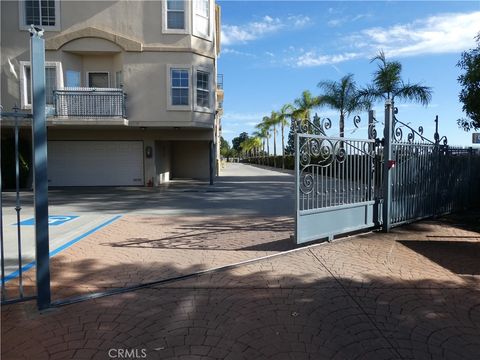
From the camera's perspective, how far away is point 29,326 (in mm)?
3701

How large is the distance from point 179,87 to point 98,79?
4265 millimetres

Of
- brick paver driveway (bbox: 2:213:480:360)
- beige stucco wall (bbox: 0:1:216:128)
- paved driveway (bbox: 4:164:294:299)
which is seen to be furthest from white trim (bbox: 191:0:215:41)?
brick paver driveway (bbox: 2:213:480:360)

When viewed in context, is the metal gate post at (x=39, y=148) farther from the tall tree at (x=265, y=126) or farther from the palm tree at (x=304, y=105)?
the tall tree at (x=265, y=126)

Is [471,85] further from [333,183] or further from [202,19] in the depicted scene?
[202,19]

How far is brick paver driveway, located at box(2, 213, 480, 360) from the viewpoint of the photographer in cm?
328

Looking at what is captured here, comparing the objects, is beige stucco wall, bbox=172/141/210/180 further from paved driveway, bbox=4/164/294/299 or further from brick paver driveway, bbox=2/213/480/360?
brick paver driveway, bbox=2/213/480/360

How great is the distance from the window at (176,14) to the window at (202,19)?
65 cm

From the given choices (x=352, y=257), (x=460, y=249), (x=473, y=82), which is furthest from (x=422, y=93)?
(x=352, y=257)

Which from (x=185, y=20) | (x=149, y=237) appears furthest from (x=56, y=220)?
(x=185, y=20)

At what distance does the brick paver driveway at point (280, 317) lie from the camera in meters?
3.28

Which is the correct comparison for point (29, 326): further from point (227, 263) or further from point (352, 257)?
point (352, 257)

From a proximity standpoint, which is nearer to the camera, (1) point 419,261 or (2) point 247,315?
(2) point 247,315

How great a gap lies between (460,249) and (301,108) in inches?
1298

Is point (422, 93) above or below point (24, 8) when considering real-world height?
below
